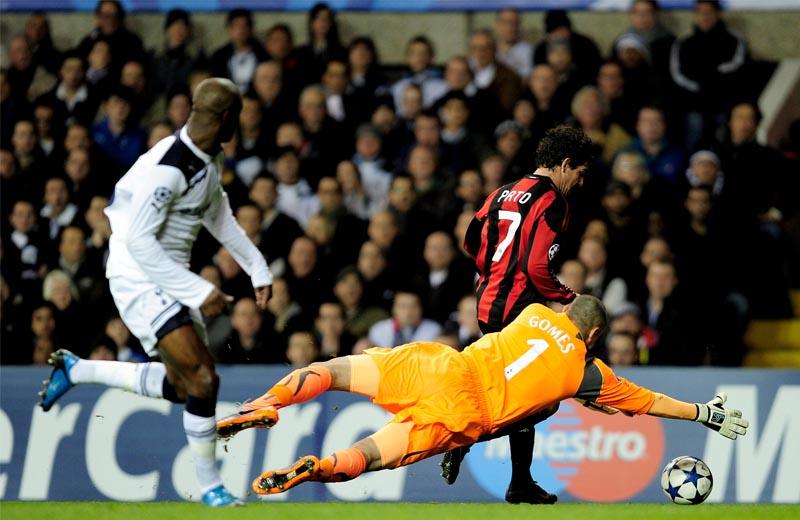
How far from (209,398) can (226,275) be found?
4762 mm

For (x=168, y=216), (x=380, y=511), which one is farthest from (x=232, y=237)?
(x=380, y=511)

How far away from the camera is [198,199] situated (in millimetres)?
8086

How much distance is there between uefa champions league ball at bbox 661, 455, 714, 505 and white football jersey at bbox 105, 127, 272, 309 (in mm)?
3042

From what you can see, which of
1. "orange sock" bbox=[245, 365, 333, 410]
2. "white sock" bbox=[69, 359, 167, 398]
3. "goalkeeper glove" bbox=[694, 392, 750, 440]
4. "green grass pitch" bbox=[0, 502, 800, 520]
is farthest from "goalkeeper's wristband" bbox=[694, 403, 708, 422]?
"white sock" bbox=[69, 359, 167, 398]

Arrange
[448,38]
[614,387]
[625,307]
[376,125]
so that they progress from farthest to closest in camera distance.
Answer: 1. [448,38]
2. [376,125]
3. [625,307]
4. [614,387]

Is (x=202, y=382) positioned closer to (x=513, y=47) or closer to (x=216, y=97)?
(x=216, y=97)

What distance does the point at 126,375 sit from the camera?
8.27 m

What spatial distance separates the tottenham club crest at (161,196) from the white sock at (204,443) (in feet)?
3.73

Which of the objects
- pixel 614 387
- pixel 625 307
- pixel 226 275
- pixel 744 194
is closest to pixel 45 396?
pixel 614 387

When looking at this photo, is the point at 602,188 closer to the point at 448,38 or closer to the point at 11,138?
the point at 448,38

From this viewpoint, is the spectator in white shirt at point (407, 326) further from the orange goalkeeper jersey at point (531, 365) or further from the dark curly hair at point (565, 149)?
the orange goalkeeper jersey at point (531, 365)

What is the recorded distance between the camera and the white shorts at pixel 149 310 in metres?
7.96

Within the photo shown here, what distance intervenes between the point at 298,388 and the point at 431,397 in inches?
30.5

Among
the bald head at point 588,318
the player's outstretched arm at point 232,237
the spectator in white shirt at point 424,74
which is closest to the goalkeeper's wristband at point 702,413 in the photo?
the bald head at point 588,318
